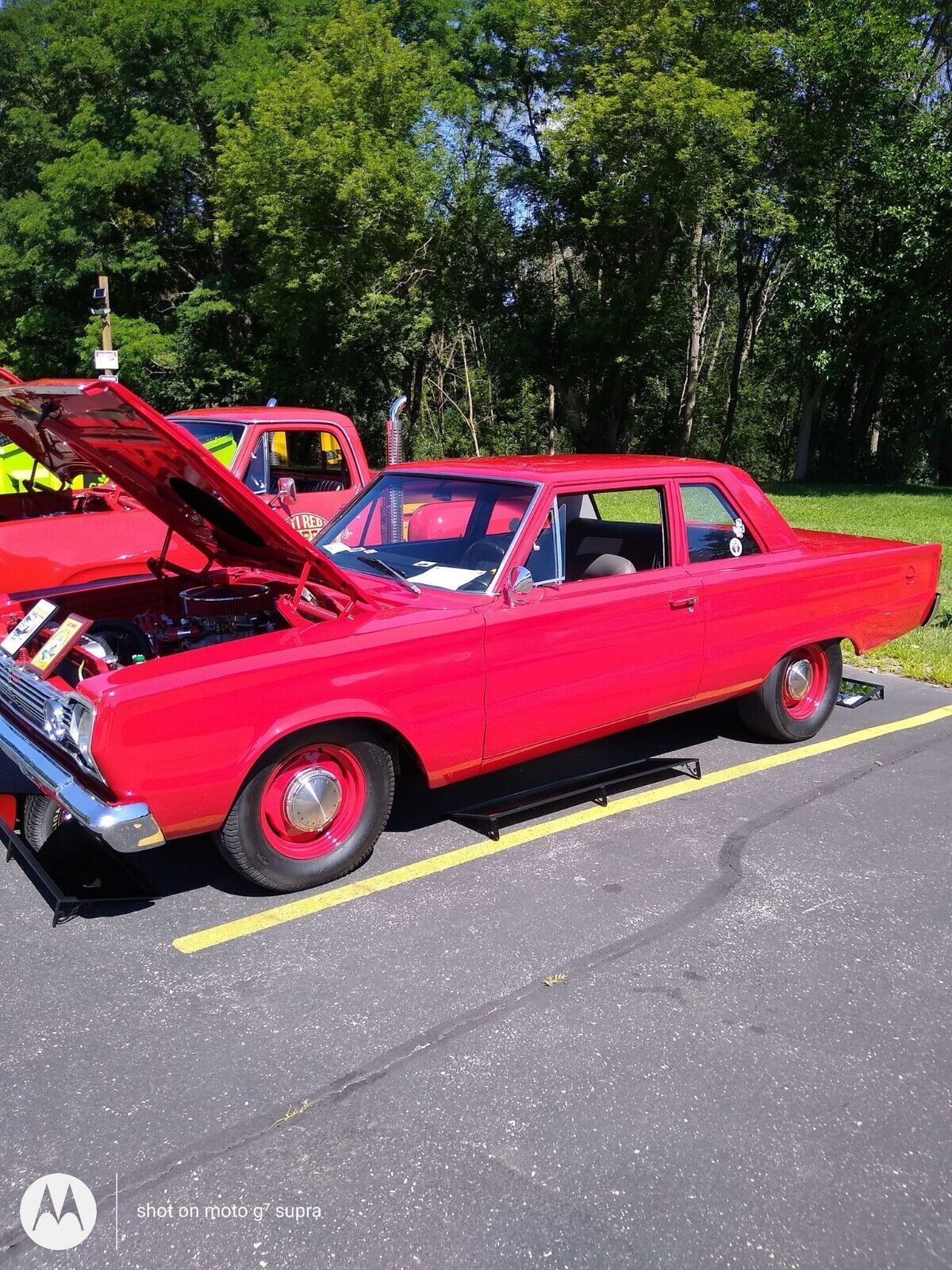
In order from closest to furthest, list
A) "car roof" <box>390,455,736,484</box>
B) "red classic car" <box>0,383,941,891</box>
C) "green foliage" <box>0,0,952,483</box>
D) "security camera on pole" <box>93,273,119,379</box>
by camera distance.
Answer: "red classic car" <box>0,383,941,891</box> → "car roof" <box>390,455,736,484</box> → "security camera on pole" <box>93,273,119,379</box> → "green foliage" <box>0,0,952,483</box>

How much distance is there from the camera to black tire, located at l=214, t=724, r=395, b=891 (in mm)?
3586

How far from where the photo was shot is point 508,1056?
9.59 ft

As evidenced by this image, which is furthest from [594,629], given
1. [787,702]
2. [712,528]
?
[787,702]

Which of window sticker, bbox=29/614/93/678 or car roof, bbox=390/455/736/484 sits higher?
car roof, bbox=390/455/736/484

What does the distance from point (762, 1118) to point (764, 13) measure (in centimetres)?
2577

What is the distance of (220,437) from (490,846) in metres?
4.72

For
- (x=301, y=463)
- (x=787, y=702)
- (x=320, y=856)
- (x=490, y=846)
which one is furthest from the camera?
(x=301, y=463)

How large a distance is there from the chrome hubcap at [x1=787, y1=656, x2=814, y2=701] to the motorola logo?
421 centimetres

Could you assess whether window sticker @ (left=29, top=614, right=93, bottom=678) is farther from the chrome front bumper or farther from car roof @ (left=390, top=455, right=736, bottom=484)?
car roof @ (left=390, top=455, right=736, bottom=484)

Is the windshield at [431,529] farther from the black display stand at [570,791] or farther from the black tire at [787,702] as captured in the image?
the black tire at [787,702]

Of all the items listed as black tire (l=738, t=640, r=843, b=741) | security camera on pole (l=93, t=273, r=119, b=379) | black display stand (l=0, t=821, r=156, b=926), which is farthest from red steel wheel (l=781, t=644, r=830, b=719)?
security camera on pole (l=93, t=273, r=119, b=379)

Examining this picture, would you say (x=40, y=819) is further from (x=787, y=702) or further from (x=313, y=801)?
(x=787, y=702)

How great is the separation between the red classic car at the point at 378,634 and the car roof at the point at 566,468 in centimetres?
2

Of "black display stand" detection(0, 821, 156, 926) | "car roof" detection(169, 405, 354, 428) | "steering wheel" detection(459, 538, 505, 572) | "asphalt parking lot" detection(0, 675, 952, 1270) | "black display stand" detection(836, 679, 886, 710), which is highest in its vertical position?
"car roof" detection(169, 405, 354, 428)
